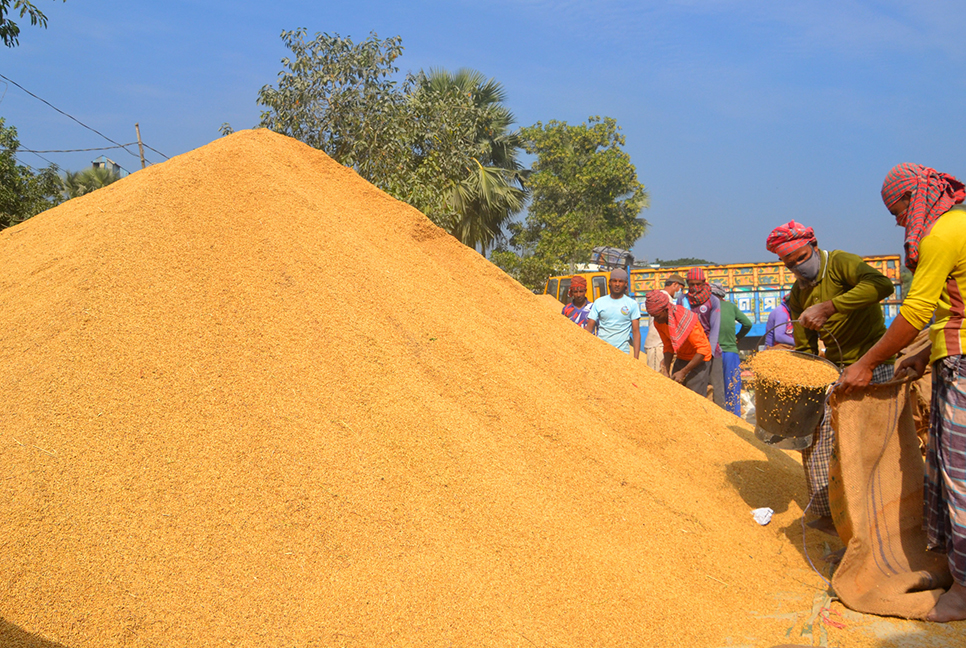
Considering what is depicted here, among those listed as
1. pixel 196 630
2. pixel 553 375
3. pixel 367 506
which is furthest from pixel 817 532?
pixel 196 630

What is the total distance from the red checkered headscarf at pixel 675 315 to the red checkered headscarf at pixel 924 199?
2736 mm

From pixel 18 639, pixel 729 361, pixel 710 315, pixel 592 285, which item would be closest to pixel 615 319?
pixel 710 315

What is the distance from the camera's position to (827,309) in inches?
137

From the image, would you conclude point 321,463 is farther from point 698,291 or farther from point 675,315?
point 698,291

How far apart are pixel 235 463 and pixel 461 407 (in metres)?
1.23

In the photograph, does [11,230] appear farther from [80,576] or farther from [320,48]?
[320,48]

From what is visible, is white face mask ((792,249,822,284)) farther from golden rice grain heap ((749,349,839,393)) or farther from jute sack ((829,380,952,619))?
jute sack ((829,380,952,619))

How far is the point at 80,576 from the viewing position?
8.24ft

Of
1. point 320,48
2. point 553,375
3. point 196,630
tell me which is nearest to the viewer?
point 196,630

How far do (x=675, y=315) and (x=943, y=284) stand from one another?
308cm

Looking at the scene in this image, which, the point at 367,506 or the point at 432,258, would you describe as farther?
the point at 432,258

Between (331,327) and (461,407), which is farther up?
(331,327)

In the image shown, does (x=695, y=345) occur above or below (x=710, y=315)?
below

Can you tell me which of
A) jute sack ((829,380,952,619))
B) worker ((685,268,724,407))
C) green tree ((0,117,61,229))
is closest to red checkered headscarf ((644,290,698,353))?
worker ((685,268,724,407))
